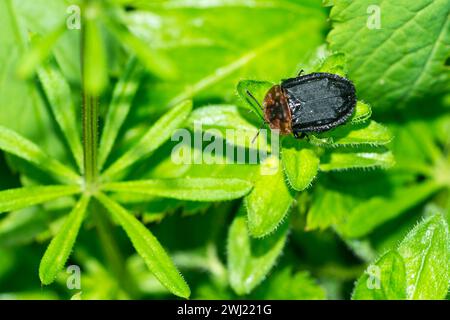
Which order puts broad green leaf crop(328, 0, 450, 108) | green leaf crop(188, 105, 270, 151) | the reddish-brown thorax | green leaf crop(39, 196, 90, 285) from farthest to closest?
broad green leaf crop(328, 0, 450, 108), green leaf crop(188, 105, 270, 151), the reddish-brown thorax, green leaf crop(39, 196, 90, 285)

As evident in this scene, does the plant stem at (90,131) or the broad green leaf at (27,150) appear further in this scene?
the broad green leaf at (27,150)

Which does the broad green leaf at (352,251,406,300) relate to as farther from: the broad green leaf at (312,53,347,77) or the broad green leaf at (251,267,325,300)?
the broad green leaf at (312,53,347,77)

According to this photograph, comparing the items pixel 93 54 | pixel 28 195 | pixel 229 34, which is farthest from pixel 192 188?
pixel 229 34

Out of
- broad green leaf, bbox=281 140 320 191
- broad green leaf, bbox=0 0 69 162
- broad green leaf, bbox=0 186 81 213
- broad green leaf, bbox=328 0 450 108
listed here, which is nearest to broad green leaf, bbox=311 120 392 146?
broad green leaf, bbox=281 140 320 191

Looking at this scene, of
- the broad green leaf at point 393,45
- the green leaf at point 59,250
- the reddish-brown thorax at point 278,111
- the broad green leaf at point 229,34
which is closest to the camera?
the green leaf at point 59,250

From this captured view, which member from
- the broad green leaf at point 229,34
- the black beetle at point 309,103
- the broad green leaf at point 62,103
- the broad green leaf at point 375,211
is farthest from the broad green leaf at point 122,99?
the broad green leaf at point 375,211

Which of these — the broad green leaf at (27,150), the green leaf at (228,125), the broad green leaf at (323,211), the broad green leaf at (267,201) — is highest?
the green leaf at (228,125)

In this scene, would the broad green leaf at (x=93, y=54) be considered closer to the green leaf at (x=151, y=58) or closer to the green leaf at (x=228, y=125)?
the green leaf at (x=151, y=58)
